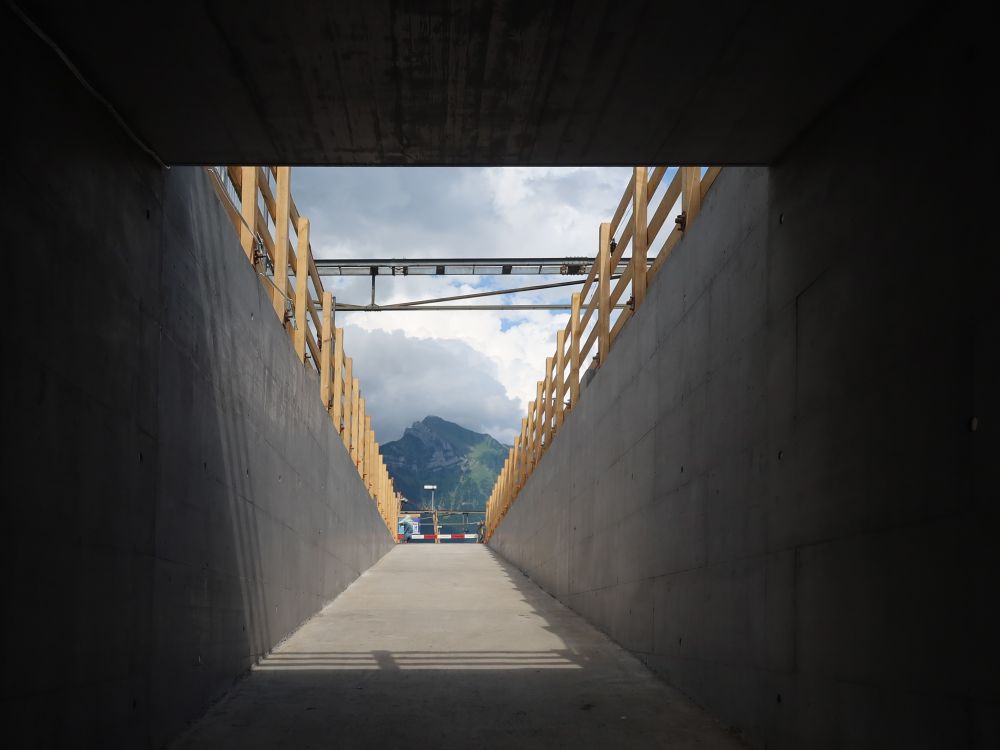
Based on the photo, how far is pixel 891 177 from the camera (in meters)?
3.82

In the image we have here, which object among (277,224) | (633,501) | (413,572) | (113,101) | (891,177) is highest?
(277,224)

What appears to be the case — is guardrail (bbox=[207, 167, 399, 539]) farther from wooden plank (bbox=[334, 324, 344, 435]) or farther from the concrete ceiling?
A: the concrete ceiling

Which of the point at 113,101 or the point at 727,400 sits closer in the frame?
the point at 113,101

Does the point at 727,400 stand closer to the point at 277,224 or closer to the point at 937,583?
the point at 937,583

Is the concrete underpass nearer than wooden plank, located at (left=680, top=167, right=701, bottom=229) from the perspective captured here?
Yes

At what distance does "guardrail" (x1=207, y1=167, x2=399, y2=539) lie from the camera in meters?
7.72

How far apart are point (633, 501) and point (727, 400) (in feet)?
10.0

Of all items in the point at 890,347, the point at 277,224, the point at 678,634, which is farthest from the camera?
the point at 277,224

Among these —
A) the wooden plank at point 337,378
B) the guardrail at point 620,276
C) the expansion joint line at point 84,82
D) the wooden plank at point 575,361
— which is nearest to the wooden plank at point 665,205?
the guardrail at point 620,276

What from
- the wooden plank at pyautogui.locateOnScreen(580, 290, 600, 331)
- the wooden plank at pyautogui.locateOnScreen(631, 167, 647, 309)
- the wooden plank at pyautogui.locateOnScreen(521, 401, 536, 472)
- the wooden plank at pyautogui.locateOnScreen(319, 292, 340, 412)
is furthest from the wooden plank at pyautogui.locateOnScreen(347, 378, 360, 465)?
the wooden plank at pyautogui.locateOnScreen(631, 167, 647, 309)

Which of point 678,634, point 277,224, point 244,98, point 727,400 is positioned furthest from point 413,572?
point 244,98

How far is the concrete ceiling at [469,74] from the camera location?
3887 millimetres

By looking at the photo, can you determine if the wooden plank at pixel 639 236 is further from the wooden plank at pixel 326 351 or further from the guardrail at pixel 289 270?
the wooden plank at pixel 326 351

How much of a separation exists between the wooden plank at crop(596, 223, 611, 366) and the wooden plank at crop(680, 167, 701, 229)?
378cm
